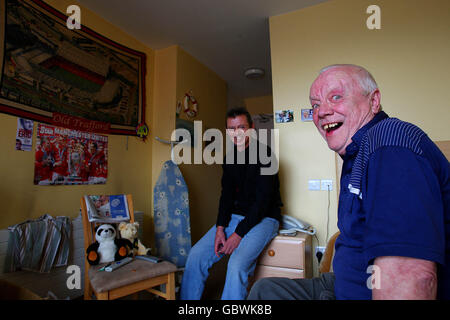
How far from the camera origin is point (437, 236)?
0.47m

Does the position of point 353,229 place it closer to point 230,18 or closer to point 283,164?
point 283,164

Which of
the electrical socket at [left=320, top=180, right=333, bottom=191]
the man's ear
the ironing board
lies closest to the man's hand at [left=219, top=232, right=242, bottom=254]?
the electrical socket at [left=320, top=180, right=333, bottom=191]

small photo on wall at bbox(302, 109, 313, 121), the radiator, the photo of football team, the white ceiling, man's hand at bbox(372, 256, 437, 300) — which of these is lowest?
the radiator

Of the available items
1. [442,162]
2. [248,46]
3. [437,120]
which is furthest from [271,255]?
[248,46]

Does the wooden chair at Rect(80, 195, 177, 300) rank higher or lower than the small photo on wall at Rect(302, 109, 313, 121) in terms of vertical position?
lower

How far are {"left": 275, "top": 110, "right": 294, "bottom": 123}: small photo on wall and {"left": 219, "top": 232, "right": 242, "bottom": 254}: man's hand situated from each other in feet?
3.75

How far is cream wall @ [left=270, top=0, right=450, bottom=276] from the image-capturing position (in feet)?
6.04

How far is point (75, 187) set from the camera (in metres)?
2.07

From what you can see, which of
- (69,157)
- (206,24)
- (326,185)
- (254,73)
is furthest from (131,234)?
(254,73)

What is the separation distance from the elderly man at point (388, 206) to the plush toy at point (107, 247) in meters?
1.36

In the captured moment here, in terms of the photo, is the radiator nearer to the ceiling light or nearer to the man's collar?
the man's collar

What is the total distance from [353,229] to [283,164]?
161 centimetres

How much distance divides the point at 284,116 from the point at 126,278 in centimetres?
173

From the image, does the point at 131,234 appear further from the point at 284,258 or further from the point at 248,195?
the point at 284,258
